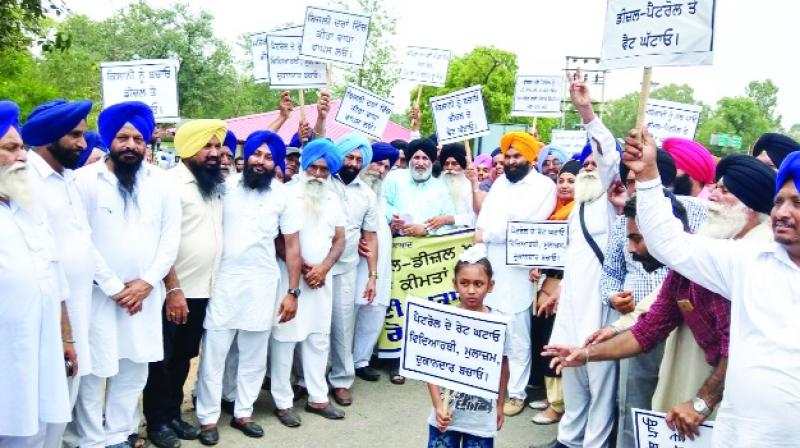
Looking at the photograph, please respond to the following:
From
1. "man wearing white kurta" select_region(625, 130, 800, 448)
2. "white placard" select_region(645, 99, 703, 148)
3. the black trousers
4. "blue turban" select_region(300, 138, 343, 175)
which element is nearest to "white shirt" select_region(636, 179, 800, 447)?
"man wearing white kurta" select_region(625, 130, 800, 448)

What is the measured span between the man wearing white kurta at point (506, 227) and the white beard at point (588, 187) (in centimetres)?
111

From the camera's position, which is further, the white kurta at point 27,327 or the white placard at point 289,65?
the white placard at point 289,65

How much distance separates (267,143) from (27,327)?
2.32 meters

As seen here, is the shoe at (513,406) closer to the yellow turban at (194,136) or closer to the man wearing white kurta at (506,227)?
the man wearing white kurta at (506,227)

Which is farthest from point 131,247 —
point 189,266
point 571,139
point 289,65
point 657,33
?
point 571,139

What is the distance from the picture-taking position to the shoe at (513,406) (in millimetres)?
5629

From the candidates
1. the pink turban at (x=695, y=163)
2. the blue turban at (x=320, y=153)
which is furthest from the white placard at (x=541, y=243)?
the blue turban at (x=320, y=153)

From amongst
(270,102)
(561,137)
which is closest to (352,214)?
(561,137)

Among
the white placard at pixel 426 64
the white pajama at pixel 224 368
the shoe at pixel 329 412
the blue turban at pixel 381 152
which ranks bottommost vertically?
the shoe at pixel 329 412

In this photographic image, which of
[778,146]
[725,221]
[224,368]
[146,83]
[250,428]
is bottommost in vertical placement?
[250,428]

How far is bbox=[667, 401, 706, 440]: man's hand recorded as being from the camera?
2779 mm

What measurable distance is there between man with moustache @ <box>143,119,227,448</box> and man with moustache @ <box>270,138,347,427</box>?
0.63m

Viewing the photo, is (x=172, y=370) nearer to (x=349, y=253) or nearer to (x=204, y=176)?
(x=204, y=176)

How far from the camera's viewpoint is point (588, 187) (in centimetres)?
455
